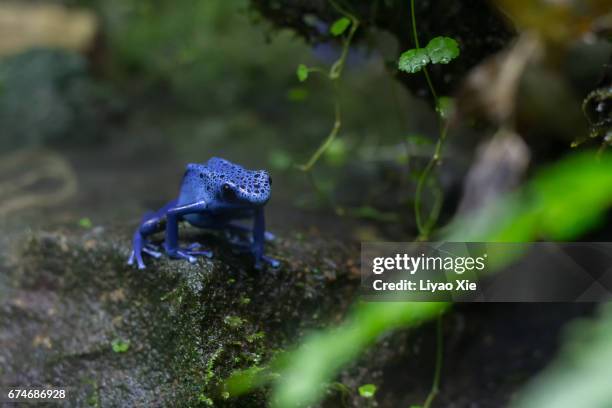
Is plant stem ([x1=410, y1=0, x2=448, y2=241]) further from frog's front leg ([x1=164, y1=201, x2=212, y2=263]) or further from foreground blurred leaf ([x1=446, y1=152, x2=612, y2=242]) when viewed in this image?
foreground blurred leaf ([x1=446, y1=152, x2=612, y2=242])

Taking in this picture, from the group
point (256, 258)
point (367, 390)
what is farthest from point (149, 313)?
point (367, 390)

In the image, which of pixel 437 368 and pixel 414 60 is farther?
pixel 437 368

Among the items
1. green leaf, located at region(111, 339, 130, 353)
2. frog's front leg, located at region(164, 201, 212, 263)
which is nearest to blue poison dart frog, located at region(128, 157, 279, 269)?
frog's front leg, located at region(164, 201, 212, 263)

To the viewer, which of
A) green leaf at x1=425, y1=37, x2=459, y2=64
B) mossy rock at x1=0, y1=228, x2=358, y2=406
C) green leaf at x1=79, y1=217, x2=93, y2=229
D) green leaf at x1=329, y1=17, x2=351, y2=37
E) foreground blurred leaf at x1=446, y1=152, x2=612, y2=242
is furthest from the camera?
green leaf at x1=79, y1=217, x2=93, y2=229

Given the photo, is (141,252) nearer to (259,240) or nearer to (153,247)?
(153,247)

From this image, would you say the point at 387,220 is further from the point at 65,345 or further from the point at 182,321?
the point at 65,345

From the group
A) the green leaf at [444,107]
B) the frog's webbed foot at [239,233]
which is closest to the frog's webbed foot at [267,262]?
the frog's webbed foot at [239,233]

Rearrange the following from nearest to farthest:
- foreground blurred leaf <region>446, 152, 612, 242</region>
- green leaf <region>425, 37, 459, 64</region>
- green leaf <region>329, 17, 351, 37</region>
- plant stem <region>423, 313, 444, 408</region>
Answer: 1. foreground blurred leaf <region>446, 152, 612, 242</region>
2. green leaf <region>425, 37, 459, 64</region>
3. green leaf <region>329, 17, 351, 37</region>
4. plant stem <region>423, 313, 444, 408</region>
